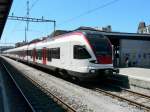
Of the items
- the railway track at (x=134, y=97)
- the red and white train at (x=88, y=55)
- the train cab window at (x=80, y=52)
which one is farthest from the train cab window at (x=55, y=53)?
the railway track at (x=134, y=97)

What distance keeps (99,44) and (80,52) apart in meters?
1.12

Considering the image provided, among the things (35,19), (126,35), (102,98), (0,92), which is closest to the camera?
(102,98)

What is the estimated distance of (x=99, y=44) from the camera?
57.9 ft

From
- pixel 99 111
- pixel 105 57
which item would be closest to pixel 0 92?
pixel 105 57

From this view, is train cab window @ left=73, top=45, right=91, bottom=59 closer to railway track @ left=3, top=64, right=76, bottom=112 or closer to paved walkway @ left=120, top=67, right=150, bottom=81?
railway track @ left=3, top=64, right=76, bottom=112

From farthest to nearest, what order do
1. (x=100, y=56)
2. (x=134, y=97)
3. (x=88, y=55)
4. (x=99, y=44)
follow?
1. (x=99, y=44)
2. (x=100, y=56)
3. (x=88, y=55)
4. (x=134, y=97)

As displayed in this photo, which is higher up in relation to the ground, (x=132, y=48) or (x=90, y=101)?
(x=132, y=48)

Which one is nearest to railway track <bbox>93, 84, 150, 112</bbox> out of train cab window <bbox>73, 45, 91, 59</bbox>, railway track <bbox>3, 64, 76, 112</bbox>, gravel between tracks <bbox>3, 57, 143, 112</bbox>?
gravel between tracks <bbox>3, 57, 143, 112</bbox>

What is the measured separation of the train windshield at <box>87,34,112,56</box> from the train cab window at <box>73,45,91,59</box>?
0.47 metres

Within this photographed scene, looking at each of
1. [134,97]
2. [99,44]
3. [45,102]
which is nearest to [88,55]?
[99,44]

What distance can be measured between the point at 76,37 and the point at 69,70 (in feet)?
6.75

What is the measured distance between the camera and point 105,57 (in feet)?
57.6

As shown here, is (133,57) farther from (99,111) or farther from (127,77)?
(99,111)

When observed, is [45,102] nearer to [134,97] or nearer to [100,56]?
[134,97]
